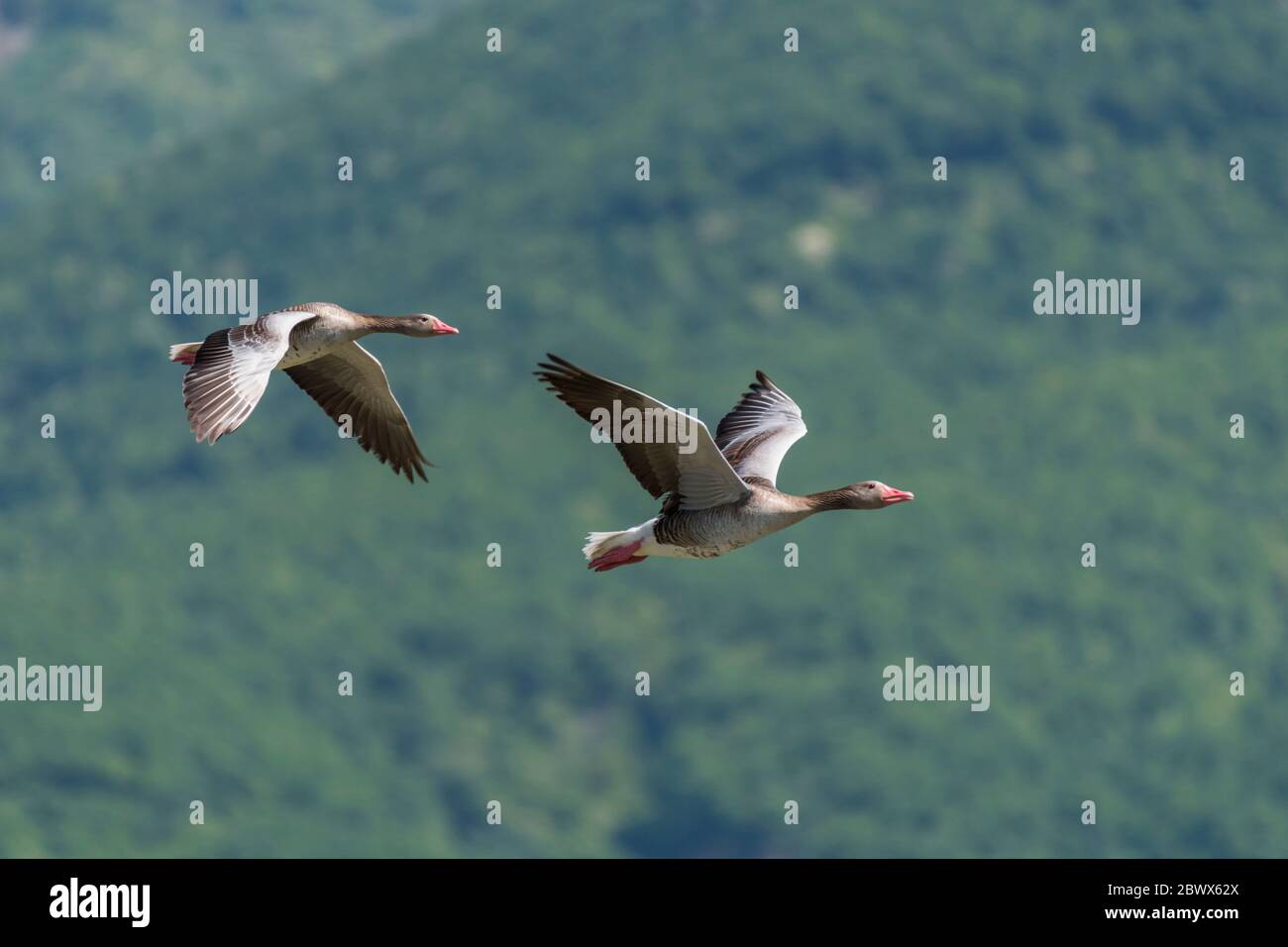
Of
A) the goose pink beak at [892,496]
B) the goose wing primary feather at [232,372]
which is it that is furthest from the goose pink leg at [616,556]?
the goose wing primary feather at [232,372]

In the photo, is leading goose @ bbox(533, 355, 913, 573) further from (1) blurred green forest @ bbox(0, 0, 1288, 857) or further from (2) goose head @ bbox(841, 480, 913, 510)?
(1) blurred green forest @ bbox(0, 0, 1288, 857)

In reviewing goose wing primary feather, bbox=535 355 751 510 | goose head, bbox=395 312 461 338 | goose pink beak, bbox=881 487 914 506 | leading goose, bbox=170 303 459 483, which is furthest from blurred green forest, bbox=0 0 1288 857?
goose wing primary feather, bbox=535 355 751 510

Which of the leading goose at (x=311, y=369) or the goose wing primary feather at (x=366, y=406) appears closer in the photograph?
the leading goose at (x=311, y=369)

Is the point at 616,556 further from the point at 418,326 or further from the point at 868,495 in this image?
the point at 418,326

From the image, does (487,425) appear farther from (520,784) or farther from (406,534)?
(520,784)

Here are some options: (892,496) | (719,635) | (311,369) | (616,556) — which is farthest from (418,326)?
(719,635)

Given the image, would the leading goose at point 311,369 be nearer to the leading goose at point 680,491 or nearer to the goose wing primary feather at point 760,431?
the leading goose at point 680,491
